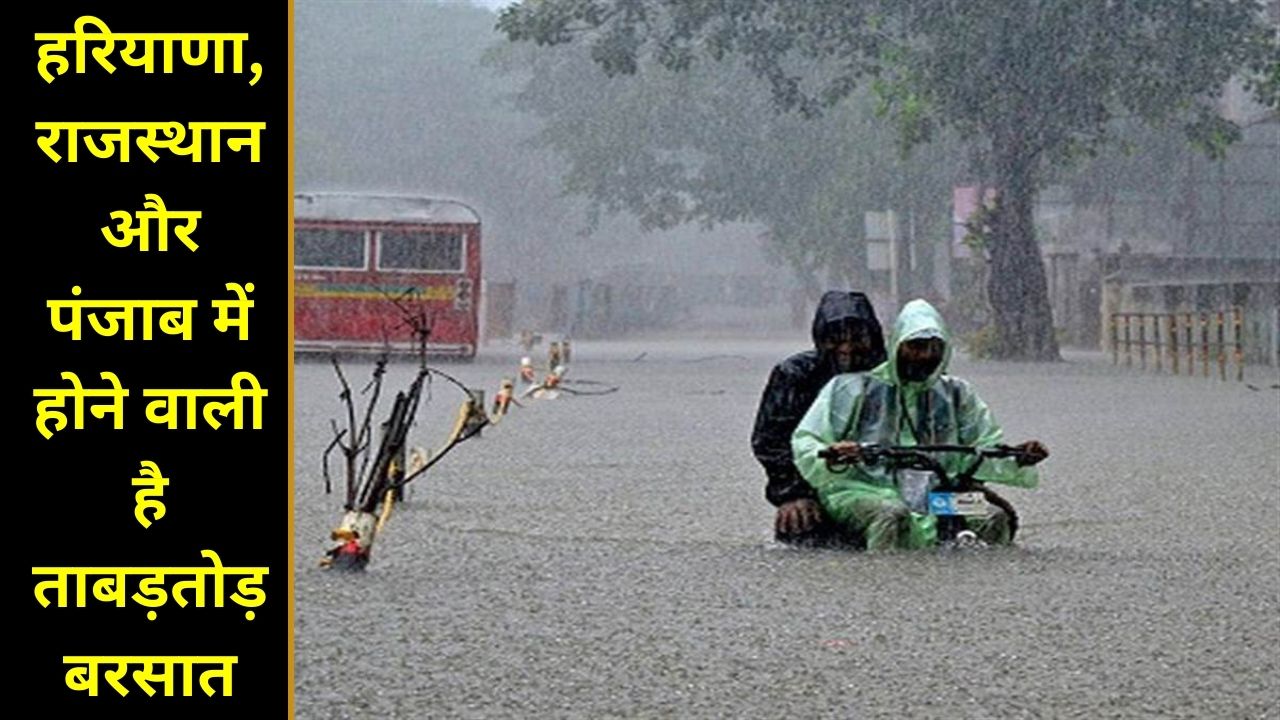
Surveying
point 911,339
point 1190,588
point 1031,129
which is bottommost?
point 1190,588

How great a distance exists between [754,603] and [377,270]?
93.7ft

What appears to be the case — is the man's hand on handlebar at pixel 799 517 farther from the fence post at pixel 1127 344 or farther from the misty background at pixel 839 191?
the fence post at pixel 1127 344

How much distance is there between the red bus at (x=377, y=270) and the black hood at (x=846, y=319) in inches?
1020

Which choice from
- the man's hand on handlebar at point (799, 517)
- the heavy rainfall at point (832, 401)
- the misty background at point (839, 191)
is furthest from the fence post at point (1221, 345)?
the man's hand on handlebar at point (799, 517)

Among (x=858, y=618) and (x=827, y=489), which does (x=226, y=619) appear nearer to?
(x=858, y=618)

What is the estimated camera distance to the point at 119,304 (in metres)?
6.10

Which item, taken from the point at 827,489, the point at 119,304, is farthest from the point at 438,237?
the point at 119,304

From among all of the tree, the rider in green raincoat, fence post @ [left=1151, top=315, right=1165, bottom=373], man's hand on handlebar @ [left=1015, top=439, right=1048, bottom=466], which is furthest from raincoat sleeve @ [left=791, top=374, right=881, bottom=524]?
the tree

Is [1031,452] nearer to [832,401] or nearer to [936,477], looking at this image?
[936,477]

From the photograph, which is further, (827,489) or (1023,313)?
(1023,313)

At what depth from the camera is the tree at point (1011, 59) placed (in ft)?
121

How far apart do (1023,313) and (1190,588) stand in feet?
98.4

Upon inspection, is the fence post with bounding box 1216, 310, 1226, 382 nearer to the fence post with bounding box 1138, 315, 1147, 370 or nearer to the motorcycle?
the fence post with bounding box 1138, 315, 1147, 370

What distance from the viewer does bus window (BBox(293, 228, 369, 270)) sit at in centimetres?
3750
